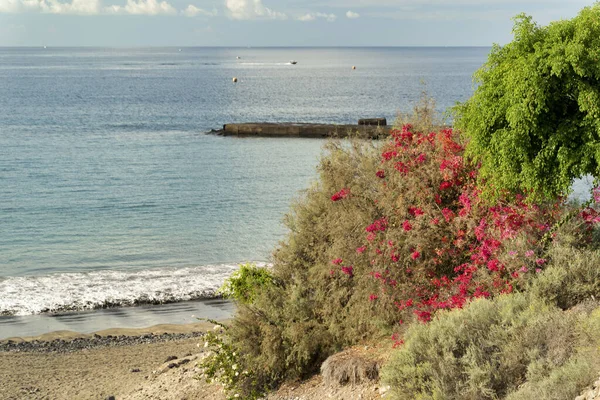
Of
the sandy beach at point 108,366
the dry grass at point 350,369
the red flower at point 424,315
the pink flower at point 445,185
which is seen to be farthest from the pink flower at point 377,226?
the sandy beach at point 108,366

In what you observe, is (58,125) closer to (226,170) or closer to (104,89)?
(226,170)

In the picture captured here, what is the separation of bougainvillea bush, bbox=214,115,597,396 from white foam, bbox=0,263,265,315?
982 cm

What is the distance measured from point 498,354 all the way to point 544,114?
143 inches

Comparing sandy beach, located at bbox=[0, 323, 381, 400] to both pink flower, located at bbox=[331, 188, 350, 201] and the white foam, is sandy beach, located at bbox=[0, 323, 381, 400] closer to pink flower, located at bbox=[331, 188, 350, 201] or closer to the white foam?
the white foam

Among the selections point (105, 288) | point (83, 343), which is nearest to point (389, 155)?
point (83, 343)

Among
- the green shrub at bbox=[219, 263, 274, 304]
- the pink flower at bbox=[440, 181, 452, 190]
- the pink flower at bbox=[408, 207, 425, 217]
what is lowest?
the green shrub at bbox=[219, 263, 274, 304]

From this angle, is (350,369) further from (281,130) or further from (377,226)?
(281,130)

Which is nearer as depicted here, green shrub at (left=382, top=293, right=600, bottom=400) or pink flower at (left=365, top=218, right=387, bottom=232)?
green shrub at (left=382, top=293, right=600, bottom=400)

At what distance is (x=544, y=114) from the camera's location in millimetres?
9812

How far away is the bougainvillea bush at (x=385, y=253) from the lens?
986 centimetres

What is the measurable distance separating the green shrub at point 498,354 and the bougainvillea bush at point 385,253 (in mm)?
1023

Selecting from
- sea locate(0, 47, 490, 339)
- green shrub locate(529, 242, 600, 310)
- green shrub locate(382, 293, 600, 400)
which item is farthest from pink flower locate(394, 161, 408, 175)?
green shrub locate(382, 293, 600, 400)

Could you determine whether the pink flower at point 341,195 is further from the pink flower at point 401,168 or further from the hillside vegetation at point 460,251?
the pink flower at point 401,168

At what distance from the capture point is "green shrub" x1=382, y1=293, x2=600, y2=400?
7418mm
